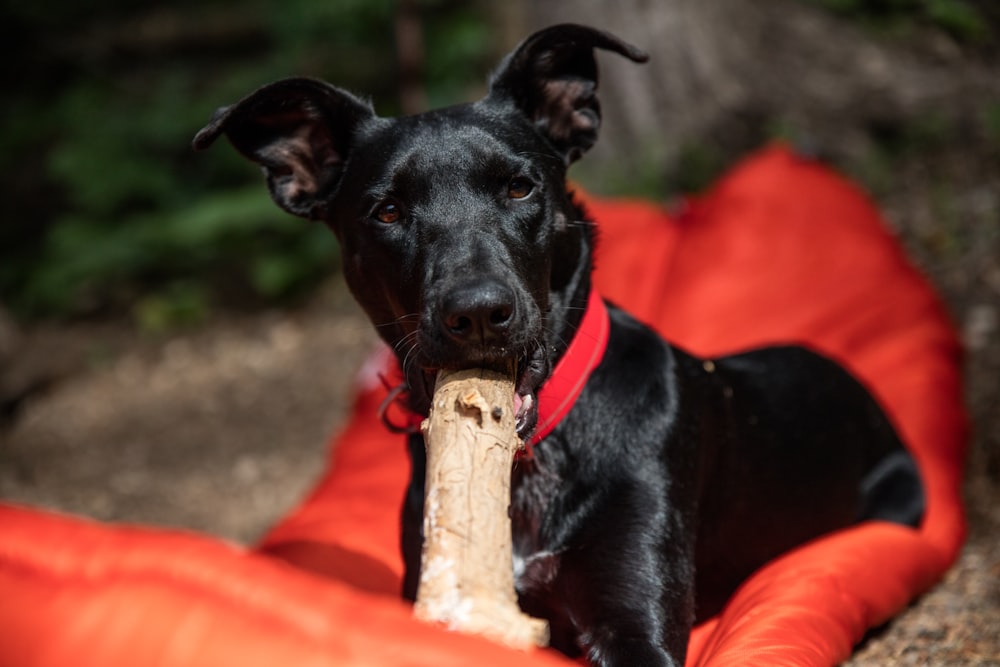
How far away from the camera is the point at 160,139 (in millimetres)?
8484

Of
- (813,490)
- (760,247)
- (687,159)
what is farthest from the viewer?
(687,159)

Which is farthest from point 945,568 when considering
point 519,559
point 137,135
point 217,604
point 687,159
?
point 137,135

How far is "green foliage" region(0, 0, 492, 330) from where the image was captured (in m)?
7.76

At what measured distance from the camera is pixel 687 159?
21.5 feet

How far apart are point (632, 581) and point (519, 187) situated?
3.70 ft

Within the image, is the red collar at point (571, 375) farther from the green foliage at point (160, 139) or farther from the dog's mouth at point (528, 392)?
the green foliage at point (160, 139)

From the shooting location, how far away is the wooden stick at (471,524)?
→ 76.4 inches

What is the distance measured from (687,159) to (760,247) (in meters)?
1.42

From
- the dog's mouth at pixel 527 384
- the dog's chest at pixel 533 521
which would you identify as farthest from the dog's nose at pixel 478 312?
the dog's chest at pixel 533 521

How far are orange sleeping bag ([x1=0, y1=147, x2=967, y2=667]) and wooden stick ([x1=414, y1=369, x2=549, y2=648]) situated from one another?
0.06 metres

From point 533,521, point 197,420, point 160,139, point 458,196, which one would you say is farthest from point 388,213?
point 160,139

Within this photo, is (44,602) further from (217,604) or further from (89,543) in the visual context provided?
(217,604)

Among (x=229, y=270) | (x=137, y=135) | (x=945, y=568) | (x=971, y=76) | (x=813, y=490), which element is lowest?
(x=229, y=270)

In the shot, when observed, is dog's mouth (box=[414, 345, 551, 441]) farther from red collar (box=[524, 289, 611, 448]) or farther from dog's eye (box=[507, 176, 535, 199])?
dog's eye (box=[507, 176, 535, 199])
